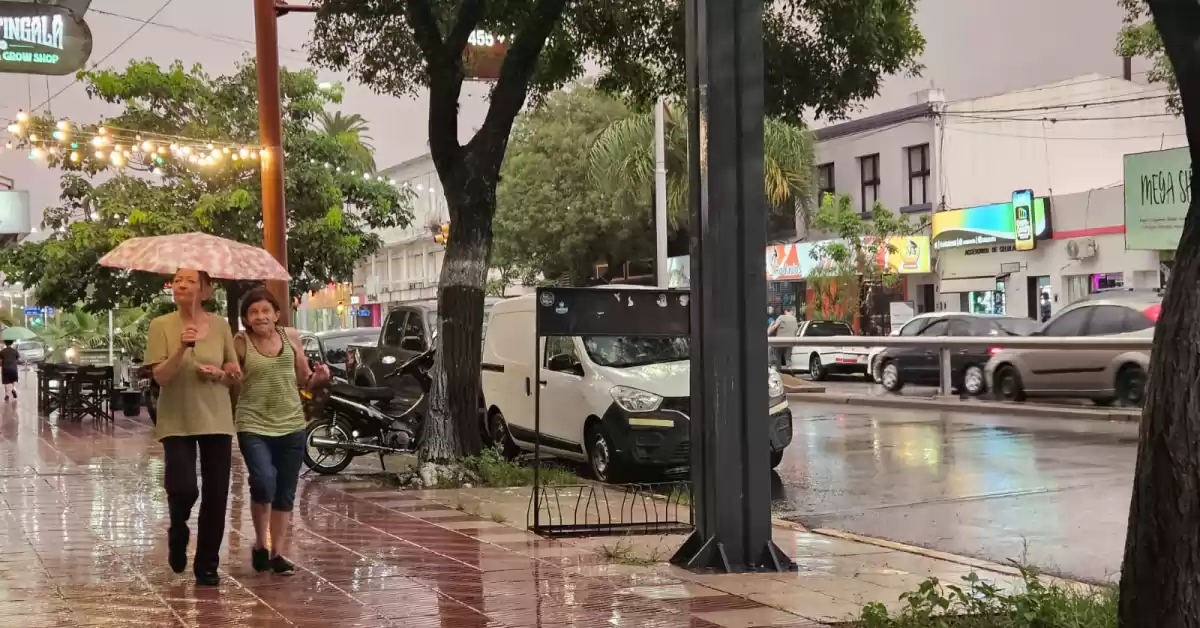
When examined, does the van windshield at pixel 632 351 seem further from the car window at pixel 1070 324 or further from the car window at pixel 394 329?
the car window at pixel 1070 324

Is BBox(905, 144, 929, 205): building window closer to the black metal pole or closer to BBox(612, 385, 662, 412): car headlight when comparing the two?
BBox(612, 385, 662, 412): car headlight

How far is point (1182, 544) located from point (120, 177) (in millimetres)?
21455

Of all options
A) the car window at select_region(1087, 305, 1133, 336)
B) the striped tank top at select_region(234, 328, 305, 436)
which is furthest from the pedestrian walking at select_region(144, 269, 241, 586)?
the car window at select_region(1087, 305, 1133, 336)

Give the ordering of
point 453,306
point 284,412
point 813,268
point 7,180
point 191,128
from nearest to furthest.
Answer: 1. point 284,412
2. point 453,306
3. point 191,128
4. point 7,180
5. point 813,268

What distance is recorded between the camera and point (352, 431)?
12.6m

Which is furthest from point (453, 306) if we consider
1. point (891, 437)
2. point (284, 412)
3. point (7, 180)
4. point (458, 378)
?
point (7, 180)

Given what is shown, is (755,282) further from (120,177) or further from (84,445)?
(120,177)

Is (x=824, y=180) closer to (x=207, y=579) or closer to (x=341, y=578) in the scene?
(x=341, y=578)

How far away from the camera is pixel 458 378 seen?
11.6 metres

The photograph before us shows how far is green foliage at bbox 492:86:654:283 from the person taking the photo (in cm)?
3509

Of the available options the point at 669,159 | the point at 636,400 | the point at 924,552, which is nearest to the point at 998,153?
the point at 669,159

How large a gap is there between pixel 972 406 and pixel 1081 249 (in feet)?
42.0

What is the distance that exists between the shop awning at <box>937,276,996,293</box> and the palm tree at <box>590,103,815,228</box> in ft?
16.3

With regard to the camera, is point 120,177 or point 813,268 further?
point 813,268
